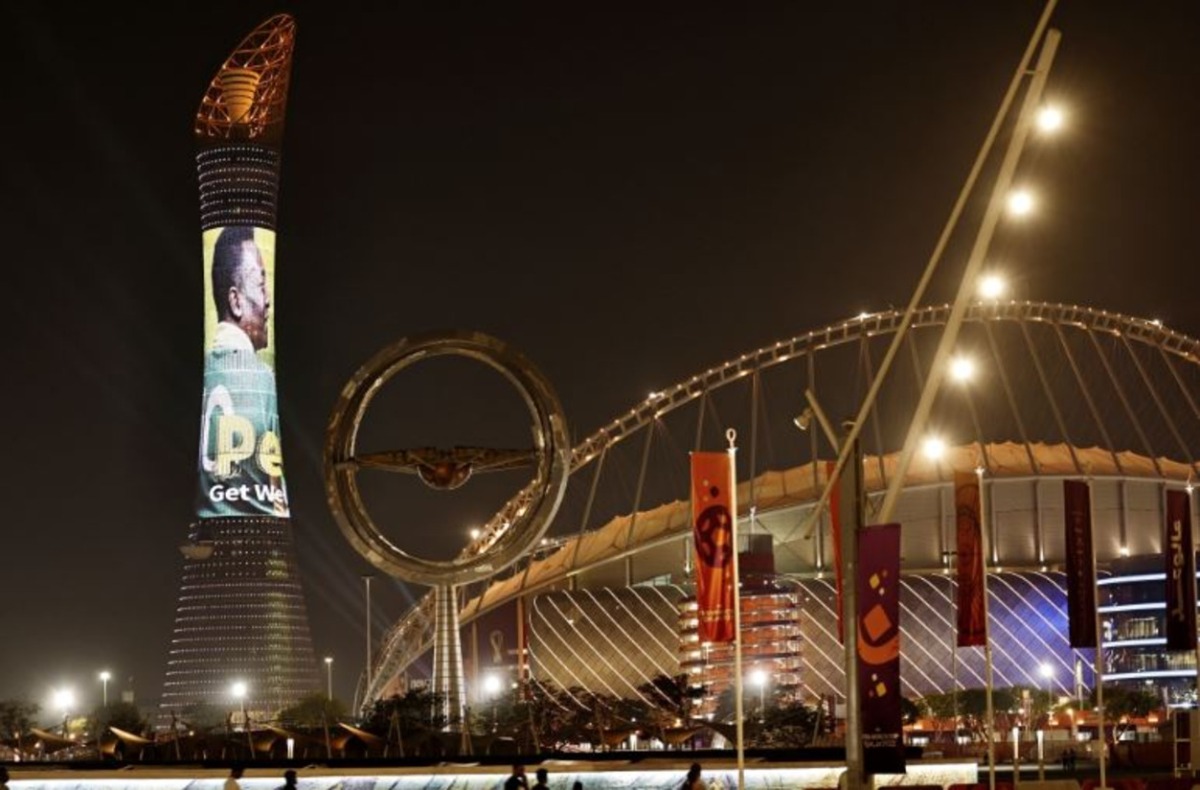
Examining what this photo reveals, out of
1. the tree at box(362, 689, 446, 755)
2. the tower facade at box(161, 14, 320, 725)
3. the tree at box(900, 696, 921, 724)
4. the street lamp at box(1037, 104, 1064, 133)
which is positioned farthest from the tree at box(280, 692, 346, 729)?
the street lamp at box(1037, 104, 1064, 133)

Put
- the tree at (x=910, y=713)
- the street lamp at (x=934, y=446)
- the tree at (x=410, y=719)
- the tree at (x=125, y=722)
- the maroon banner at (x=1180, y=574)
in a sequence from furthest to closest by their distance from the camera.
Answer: the tree at (x=910, y=713) → the tree at (x=125, y=722) → the tree at (x=410, y=719) → the street lamp at (x=934, y=446) → the maroon banner at (x=1180, y=574)

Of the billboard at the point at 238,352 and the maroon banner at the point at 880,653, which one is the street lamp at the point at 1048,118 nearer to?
the maroon banner at the point at 880,653

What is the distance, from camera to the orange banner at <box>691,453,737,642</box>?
36625 millimetres

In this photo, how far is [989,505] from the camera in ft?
441

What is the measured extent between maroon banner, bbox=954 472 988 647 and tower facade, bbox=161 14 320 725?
407ft

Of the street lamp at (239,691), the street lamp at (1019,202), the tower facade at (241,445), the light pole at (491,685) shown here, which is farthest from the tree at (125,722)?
the street lamp at (1019,202)

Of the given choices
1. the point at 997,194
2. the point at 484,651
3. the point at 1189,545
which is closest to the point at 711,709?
the point at 484,651

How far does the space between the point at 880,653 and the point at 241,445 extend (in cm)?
13879

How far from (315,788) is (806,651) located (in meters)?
86.2

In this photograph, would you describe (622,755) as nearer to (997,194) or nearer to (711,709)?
(997,194)

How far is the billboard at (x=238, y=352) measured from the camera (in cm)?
16575

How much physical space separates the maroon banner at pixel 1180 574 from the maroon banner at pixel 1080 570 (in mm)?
1536

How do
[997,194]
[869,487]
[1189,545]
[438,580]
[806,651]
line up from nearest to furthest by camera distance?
1. [997,194]
2. [1189,545]
3. [438,580]
4. [869,487]
5. [806,651]

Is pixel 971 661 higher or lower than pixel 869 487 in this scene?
lower
